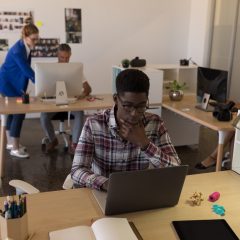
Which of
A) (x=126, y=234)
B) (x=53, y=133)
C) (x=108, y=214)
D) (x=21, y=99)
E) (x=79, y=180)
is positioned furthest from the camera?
(x=53, y=133)

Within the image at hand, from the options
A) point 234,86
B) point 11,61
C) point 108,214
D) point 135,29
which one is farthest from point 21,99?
point 234,86

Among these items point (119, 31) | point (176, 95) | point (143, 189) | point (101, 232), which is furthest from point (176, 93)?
point (101, 232)

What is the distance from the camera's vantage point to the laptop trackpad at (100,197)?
127 centimetres

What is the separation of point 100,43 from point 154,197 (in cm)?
453

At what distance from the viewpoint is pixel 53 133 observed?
3949 mm

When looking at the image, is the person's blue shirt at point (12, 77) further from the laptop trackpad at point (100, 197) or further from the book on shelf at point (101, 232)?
the book on shelf at point (101, 232)

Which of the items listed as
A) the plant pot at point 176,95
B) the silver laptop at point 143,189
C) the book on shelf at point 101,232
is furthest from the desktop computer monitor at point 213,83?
the book on shelf at point 101,232

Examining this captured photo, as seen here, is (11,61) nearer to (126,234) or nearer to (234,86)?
(126,234)

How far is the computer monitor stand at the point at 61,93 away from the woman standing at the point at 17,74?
18.4 inches

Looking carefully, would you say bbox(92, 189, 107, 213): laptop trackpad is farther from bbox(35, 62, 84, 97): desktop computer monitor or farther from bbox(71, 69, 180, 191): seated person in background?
bbox(35, 62, 84, 97): desktop computer monitor

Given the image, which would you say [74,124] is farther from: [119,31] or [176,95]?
[119,31]

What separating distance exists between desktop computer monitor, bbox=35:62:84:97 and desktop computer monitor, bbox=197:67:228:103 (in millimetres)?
1217

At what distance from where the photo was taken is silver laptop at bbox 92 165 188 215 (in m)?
1.11

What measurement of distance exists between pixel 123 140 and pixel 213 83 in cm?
188
